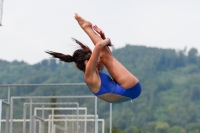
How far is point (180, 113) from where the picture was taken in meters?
81.8

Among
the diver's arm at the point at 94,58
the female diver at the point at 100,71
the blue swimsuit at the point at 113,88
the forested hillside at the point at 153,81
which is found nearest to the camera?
the diver's arm at the point at 94,58

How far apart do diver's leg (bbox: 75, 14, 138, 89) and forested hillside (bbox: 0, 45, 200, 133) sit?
205 feet

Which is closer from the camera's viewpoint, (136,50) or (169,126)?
(169,126)

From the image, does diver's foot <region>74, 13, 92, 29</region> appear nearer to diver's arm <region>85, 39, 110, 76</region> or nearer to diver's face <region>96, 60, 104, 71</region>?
diver's arm <region>85, 39, 110, 76</region>

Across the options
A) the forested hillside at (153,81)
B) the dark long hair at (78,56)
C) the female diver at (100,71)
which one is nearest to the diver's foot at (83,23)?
the female diver at (100,71)

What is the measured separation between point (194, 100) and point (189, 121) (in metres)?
6.67

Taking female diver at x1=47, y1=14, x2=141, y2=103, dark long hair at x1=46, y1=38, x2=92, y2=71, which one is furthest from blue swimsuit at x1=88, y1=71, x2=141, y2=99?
dark long hair at x1=46, y1=38, x2=92, y2=71

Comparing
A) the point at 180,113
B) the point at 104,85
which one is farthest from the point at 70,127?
the point at 180,113

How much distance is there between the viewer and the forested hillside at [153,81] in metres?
75.8

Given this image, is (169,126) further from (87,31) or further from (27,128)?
(87,31)

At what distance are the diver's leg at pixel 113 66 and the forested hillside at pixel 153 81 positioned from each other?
62360mm

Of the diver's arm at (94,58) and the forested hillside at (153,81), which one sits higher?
the forested hillside at (153,81)

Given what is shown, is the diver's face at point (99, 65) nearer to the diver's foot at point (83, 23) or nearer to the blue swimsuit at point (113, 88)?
the blue swimsuit at point (113, 88)

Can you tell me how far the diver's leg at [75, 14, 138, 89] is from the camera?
7.95m
